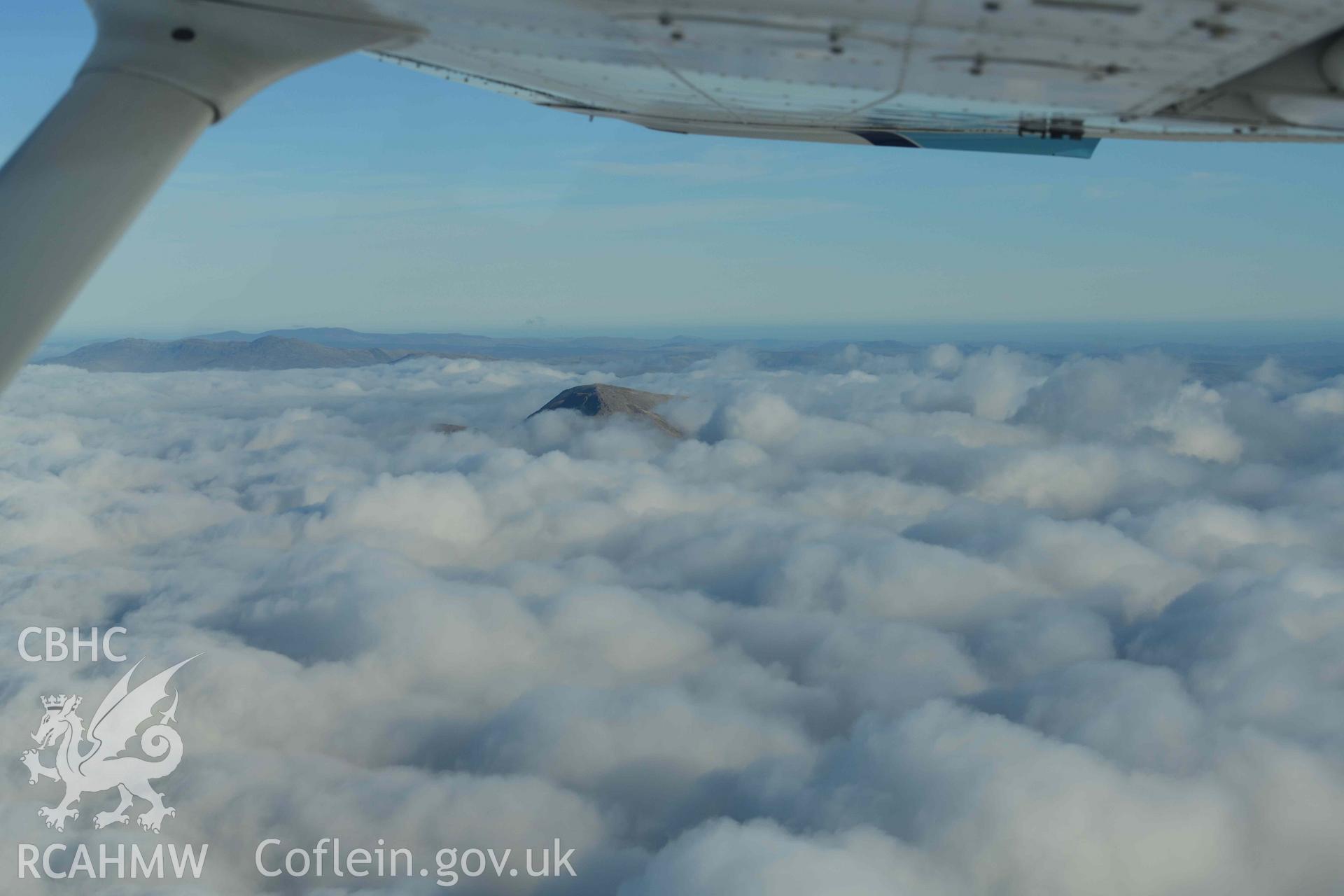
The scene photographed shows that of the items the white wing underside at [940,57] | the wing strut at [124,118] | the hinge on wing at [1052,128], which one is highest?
the hinge on wing at [1052,128]

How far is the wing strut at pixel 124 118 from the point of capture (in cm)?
699

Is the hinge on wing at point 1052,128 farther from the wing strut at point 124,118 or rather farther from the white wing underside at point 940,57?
the wing strut at point 124,118

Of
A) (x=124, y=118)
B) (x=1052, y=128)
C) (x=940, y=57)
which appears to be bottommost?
(x=124, y=118)

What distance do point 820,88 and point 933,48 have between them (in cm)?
223

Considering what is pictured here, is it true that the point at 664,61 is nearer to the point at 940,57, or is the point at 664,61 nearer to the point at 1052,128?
the point at 940,57

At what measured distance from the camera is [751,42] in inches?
307

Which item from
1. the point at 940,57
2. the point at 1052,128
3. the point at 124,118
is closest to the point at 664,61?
the point at 940,57

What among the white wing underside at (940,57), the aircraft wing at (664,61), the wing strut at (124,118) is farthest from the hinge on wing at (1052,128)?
the wing strut at (124,118)

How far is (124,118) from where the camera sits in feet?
25.0

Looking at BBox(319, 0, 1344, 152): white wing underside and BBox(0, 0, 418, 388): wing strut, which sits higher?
BBox(319, 0, 1344, 152): white wing underside

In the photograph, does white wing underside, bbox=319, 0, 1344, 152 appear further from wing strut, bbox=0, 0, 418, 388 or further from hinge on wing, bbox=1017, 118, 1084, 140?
wing strut, bbox=0, 0, 418, 388

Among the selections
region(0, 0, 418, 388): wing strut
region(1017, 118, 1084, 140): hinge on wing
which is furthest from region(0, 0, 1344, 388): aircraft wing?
region(1017, 118, 1084, 140): hinge on wing

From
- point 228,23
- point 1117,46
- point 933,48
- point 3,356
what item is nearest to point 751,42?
point 933,48

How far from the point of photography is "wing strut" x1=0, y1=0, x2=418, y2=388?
275 inches
